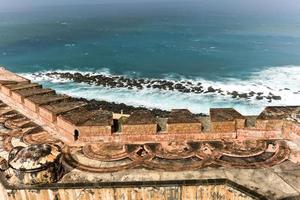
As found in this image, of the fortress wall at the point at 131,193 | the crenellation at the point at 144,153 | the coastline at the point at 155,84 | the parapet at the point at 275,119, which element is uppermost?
the parapet at the point at 275,119

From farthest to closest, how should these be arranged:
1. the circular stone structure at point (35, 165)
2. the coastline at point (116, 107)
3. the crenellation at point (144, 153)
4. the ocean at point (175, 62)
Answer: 1. the ocean at point (175, 62)
2. the coastline at point (116, 107)
3. the crenellation at point (144, 153)
4. the circular stone structure at point (35, 165)

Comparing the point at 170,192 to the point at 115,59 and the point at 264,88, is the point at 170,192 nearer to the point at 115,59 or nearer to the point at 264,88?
the point at 264,88

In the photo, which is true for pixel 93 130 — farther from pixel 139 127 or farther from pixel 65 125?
pixel 139 127

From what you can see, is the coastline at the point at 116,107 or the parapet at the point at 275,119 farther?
the coastline at the point at 116,107

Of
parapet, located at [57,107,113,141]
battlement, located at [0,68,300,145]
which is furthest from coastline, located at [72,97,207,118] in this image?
battlement, located at [0,68,300,145]

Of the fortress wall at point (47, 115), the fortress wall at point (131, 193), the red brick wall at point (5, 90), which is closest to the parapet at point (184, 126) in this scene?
the fortress wall at point (131, 193)

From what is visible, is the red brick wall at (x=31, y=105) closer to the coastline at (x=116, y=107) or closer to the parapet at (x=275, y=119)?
the parapet at (x=275, y=119)

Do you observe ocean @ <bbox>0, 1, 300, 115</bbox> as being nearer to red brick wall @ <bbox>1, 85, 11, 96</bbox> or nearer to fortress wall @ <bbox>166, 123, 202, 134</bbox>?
red brick wall @ <bbox>1, 85, 11, 96</bbox>
